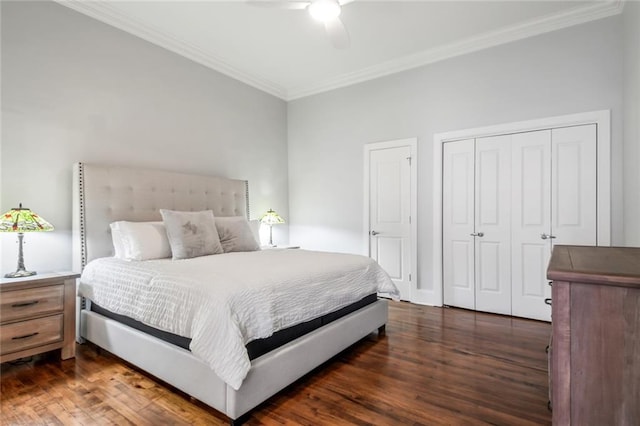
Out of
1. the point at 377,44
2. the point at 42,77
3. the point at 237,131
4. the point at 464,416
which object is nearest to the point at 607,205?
the point at 464,416

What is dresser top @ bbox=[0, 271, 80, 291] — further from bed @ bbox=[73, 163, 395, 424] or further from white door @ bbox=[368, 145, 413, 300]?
white door @ bbox=[368, 145, 413, 300]

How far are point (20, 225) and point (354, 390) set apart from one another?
8.33 feet

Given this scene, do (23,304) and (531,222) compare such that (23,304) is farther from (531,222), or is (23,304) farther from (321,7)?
(531,222)

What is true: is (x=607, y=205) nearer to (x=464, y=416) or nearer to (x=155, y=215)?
(x=464, y=416)

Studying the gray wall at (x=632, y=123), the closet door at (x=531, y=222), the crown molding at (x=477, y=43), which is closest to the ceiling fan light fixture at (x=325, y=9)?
the crown molding at (x=477, y=43)

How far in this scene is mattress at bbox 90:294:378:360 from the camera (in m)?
1.90

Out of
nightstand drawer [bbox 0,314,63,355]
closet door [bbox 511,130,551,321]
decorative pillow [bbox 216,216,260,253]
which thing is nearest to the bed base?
nightstand drawer [bbox 0,314,63,355]

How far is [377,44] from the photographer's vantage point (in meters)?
3.81

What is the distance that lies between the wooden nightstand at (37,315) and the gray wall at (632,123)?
421cm

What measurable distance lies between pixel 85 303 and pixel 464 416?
2.95 metres

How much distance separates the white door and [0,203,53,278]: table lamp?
3.43 m

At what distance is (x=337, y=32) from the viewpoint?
2848 mm

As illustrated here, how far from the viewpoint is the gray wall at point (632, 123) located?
244 cm

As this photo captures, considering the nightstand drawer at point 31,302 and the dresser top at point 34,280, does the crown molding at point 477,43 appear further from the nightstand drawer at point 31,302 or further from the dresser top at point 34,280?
the nightstand drawer at point 31,302
